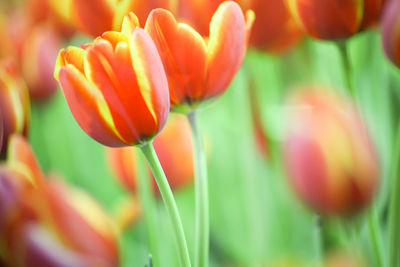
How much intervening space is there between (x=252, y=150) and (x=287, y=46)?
56mm

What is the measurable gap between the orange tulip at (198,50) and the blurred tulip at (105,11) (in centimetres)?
3

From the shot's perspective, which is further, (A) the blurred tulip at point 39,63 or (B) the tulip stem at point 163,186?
(A) the blurred tulip at point 39,63

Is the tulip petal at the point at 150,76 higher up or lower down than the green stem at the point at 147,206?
higher up

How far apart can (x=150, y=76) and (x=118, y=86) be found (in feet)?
0.04

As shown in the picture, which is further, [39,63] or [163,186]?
[39,63]

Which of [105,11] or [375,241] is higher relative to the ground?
[105,11]

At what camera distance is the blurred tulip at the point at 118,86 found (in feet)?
0.52

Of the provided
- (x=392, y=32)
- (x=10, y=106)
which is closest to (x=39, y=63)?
(x=10, y=106)

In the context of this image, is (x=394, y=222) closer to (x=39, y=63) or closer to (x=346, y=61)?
(x=346, y=61)

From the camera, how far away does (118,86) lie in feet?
0.54

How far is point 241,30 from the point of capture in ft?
0.59

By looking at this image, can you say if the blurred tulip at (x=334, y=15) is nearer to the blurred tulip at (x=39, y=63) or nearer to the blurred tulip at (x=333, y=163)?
the blurred tulip at (x=333, y=163)

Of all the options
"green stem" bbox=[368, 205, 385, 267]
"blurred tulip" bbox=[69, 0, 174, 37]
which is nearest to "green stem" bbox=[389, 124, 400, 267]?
"green stem" bbox=[368, 205, 385, 267]

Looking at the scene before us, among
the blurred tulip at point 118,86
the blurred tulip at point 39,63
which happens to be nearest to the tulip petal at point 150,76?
the blurred tulip at point 118,86
